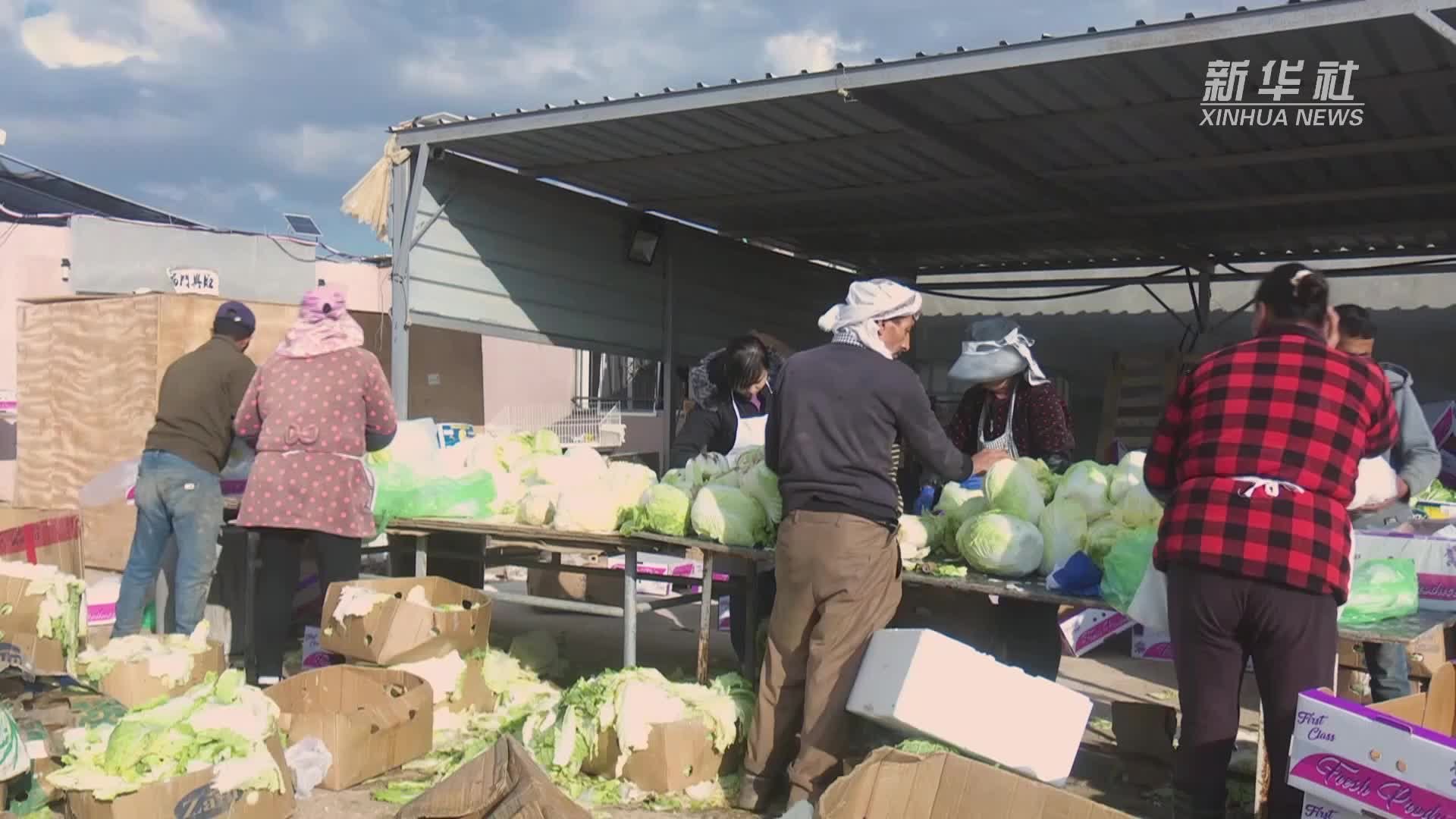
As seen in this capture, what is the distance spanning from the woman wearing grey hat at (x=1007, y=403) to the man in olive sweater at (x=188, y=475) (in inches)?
134

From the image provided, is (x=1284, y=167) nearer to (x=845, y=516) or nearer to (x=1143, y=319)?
(x=1143, y=319)

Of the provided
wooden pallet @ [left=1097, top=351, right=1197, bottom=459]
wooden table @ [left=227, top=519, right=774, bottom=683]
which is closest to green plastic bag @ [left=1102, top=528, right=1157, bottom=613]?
wooden table @ [left=227, top=519, right=774, bottom=683]

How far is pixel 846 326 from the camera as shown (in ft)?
13.1

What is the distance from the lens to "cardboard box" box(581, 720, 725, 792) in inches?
163

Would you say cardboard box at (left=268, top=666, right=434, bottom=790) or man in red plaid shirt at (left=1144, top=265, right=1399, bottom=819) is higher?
man in red plaid shirt at (left=1144, top=265, right=1399, bottom=819)

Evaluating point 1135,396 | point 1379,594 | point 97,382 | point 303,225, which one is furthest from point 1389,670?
point 303,225

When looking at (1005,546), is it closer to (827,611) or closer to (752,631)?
(827,611)

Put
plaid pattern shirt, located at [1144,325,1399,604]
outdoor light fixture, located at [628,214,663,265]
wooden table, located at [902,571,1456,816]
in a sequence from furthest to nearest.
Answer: outdoor light fixture, located at [628,214,663,265]
wooden table, located at [902,571,1456,816]
plaid pattern shirt, located at [1144,325,1399,604]

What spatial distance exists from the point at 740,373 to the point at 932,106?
89.4 inches

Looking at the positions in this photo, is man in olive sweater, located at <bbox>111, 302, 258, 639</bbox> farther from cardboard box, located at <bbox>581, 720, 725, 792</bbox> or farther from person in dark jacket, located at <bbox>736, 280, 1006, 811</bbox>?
person in dark jacket, located at <bbox>736, 280, 1006, 811</bbox>

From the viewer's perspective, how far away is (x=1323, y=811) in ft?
9.41

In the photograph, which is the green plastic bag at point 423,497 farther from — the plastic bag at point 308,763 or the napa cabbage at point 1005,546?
the napa cabbage at point 1005,546

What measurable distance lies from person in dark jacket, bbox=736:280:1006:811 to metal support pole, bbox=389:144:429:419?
172 inches

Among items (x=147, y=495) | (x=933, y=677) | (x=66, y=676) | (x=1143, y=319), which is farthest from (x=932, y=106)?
(x=1143, y=319)
